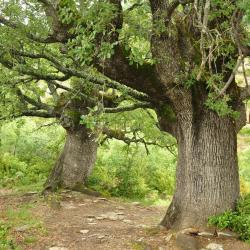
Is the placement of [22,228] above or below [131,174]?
below

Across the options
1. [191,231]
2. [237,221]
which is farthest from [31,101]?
[237,221]

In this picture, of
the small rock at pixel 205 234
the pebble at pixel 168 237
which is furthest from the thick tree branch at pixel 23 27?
the small rock at pixel 205 234

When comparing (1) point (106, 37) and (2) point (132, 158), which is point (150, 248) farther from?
(2) point (132, 158)

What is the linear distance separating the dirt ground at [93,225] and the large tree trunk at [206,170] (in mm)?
625

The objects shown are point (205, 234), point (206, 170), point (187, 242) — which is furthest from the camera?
point (206, 170)

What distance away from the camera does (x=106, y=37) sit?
24.8 feet

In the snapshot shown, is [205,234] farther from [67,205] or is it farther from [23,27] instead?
Result: [23,27]

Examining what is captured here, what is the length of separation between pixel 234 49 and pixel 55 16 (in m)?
3.34

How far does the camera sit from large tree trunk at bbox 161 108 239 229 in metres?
8.50

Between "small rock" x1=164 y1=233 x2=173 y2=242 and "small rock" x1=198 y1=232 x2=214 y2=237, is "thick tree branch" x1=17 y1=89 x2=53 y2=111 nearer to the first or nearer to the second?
"small rock" x1=164 y1=233 x2=173 y2=242

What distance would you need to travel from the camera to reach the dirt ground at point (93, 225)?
7988 mm

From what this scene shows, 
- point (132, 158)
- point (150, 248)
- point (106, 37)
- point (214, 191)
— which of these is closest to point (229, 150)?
point (214, 191)

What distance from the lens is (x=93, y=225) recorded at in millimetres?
9711

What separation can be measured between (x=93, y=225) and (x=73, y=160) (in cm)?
431
